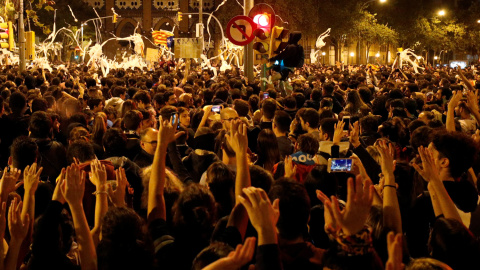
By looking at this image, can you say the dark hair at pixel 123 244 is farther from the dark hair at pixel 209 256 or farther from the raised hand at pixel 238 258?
the raised hand at pixel 238 258

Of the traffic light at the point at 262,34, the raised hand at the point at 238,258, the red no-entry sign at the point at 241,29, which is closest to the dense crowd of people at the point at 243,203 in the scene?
the raised hand at the point at 238,258

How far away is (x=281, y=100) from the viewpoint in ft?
31.8

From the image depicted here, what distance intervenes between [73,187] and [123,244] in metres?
0.59

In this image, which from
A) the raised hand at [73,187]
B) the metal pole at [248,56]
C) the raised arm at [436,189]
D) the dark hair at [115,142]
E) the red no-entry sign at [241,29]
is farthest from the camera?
the metal pole at [248,56]

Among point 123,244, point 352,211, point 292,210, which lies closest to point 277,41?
point 292,210

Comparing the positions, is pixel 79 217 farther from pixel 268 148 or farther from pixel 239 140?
pixel 268 148

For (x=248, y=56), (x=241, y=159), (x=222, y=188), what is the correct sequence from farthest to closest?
(x=248, y=56)
(x=222, y=188)
(x=241, y=159)

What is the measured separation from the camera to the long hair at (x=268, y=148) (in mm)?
5742

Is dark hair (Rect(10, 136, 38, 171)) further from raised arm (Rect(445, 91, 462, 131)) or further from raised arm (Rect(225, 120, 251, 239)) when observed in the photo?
raised arm (Rect(445, 91, 462, 131))

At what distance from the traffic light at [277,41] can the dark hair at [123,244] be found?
8.92m

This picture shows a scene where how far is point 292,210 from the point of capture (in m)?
3.32

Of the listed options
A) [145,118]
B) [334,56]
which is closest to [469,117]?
[145,118]

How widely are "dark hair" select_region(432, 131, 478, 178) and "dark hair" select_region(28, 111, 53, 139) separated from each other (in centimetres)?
382

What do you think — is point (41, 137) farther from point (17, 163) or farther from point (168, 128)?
point (168, 128)
